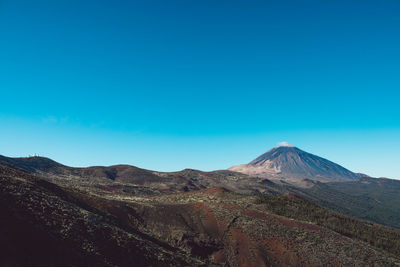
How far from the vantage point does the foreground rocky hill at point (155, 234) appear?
59.2 ft

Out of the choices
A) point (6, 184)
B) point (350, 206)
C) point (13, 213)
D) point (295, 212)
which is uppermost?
point (6, 184)

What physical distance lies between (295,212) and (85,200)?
160ft

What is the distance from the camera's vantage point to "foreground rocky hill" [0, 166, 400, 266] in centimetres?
1804

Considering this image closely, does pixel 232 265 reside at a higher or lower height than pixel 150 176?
lower

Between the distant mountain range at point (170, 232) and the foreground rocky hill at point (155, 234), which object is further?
the distant mountain range at point (170, 232)

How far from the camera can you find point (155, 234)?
38031 mm

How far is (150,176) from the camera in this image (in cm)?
14350

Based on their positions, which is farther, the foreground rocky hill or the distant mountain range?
the distant mountain range

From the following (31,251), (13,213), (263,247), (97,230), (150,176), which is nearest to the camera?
(31,251)

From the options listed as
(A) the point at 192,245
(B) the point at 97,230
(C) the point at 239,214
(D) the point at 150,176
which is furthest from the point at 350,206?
(B) the point at 97,230

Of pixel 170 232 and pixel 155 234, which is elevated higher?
pixel 170 232

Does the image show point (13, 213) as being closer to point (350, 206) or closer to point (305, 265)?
point (305, 265)

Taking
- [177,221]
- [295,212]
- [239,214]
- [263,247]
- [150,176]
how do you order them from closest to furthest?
[263,247] < [177,221] < [239,214] < [295,212] < [150,176]

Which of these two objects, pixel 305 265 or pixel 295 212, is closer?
pixel 305 265
